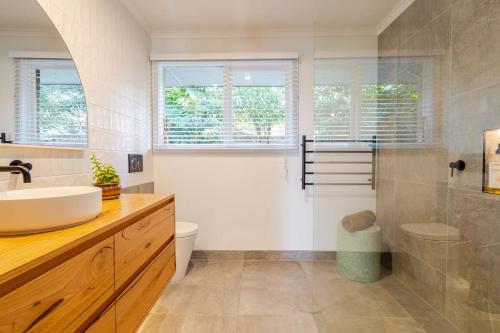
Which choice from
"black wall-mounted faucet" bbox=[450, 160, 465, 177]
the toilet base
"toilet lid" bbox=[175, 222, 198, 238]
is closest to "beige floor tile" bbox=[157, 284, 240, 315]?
the toilet base

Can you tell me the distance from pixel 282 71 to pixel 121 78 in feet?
4.69

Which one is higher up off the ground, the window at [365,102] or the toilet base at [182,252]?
the window at [365,102]

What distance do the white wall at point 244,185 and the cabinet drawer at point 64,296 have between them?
1.61 m

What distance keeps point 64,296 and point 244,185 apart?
1843 mm

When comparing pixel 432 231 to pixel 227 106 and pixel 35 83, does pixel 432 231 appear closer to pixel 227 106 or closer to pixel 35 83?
pixel 227 106

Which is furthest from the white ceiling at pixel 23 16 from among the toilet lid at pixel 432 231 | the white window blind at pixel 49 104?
the toilet lid at pixel 432 231

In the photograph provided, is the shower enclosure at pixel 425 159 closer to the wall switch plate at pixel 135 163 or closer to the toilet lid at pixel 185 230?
the toilet lid at pixel 185 230

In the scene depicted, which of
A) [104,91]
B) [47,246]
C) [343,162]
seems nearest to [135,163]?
[104,91]

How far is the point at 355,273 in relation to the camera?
1869 millimetres

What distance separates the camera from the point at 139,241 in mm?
999

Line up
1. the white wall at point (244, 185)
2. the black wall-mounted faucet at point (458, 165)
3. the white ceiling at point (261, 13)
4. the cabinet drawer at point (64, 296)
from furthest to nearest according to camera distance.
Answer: the white wall at point (244, 185), the white ceiling at point (261, 13), the black wall-mounted faucet at point (458, 165), the cabinet drawer at point (64, 296)

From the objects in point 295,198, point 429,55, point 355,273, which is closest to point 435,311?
point 355,273

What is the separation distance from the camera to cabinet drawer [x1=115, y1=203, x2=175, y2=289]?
2.81 ft

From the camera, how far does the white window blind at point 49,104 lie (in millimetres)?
1047
